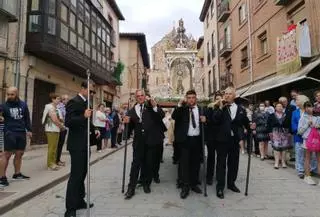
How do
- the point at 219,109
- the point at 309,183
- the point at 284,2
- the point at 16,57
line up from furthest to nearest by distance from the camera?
the point at 284,2 < the point at 16,57 < the point at 309,183 < the point at 219,109

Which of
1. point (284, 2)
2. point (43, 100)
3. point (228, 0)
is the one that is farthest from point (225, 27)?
point (43, 100)

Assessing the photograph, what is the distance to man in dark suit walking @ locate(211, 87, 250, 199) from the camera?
20.0 feet

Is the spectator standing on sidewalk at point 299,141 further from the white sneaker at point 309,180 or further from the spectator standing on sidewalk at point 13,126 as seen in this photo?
the spectator standing on sidewalk at point 13,126

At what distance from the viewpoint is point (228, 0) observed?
24.9 metres

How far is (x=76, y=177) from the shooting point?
15.9 feet

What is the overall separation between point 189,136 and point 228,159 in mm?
977

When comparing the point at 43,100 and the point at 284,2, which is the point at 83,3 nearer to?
the point at 43,100

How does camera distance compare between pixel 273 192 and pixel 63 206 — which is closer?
pixel 63 206

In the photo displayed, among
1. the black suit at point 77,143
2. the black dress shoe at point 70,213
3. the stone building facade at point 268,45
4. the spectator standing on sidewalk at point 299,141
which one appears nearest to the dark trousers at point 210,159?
the spectator standing on sidewalk at point 299,141

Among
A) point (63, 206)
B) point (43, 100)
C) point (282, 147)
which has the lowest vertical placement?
point (63, 206)

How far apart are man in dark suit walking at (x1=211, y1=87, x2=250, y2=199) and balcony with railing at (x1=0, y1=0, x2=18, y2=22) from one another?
9.39m

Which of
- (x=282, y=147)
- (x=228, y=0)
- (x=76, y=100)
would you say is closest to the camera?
(x=76, y=100)

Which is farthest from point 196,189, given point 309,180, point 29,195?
point 29,195

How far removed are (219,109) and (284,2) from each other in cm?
1097
